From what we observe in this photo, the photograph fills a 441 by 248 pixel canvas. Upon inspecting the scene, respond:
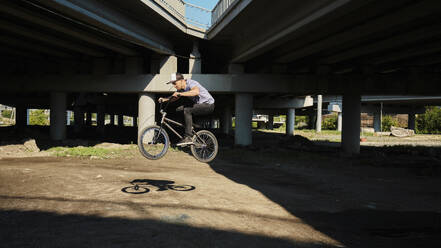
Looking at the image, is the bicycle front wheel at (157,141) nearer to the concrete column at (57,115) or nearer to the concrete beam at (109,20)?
the concrete beam at (109,20)

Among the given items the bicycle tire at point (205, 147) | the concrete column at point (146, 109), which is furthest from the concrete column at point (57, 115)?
the bicycle tire at point (205, 147)

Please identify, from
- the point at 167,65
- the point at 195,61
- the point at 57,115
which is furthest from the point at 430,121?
the point at 57,115

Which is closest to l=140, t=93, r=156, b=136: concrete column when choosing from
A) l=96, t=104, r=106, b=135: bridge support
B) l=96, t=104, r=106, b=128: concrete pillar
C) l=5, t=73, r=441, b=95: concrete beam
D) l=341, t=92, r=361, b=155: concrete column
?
l=5, t=73, r=441, b=95: concrete beam

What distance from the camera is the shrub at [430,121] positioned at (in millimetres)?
70438

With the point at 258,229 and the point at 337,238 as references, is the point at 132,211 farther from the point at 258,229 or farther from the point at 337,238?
the point at 337,238

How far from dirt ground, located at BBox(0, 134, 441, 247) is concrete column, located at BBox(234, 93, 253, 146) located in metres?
8.79

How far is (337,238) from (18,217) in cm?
730

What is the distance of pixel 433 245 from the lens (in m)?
6.08

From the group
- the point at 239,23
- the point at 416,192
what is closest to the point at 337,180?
the point at 416,192

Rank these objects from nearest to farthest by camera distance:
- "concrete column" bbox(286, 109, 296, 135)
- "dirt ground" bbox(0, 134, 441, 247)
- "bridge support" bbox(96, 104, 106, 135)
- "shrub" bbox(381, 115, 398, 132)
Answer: "dirt ground" bbox(0, 134, 441, 247) < "bridge support" bbox(96, 104, 106, 135) < "concrete column" bbox(286, 109, 296, 135) < "shrub" bbox(381, 115, 398, 132)

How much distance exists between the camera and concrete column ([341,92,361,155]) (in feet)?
73.6

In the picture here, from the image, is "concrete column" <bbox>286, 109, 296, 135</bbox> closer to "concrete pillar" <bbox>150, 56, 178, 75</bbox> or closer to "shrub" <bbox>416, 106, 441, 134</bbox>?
"concrete pillar" <bbox>150, 56, 178, 75</bbox>

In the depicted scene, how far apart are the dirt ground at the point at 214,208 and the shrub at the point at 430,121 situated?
70.8 metres

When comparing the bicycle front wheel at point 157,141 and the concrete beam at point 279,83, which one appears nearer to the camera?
the bicycle front wheel at point 157,141
